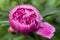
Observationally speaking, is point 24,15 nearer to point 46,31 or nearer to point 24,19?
point 24,19

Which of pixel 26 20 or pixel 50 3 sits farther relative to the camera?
pixel 50 3

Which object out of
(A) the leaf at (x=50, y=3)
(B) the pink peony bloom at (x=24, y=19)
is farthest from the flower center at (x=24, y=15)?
(A) the leaf at (x=50, y=3)

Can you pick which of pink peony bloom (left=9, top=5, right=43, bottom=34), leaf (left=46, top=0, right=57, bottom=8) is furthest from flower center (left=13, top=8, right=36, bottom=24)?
leaf (left=46, top=0, right=57, bottom=8)

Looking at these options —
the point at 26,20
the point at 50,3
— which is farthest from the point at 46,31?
the point at 50,3

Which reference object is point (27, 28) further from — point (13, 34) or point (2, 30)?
point (2, 30)

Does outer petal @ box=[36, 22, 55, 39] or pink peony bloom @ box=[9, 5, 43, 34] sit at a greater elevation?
pink peony bloom @ box=[9, 5, 43, 34]

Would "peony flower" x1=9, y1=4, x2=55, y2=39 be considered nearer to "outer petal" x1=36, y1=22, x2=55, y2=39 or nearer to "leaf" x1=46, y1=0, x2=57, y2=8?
"outer petal" x1=36, y1=22, x2=55, y2=39

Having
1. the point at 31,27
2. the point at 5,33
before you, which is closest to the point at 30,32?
the point at 31,27

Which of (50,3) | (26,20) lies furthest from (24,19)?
(50,3)
